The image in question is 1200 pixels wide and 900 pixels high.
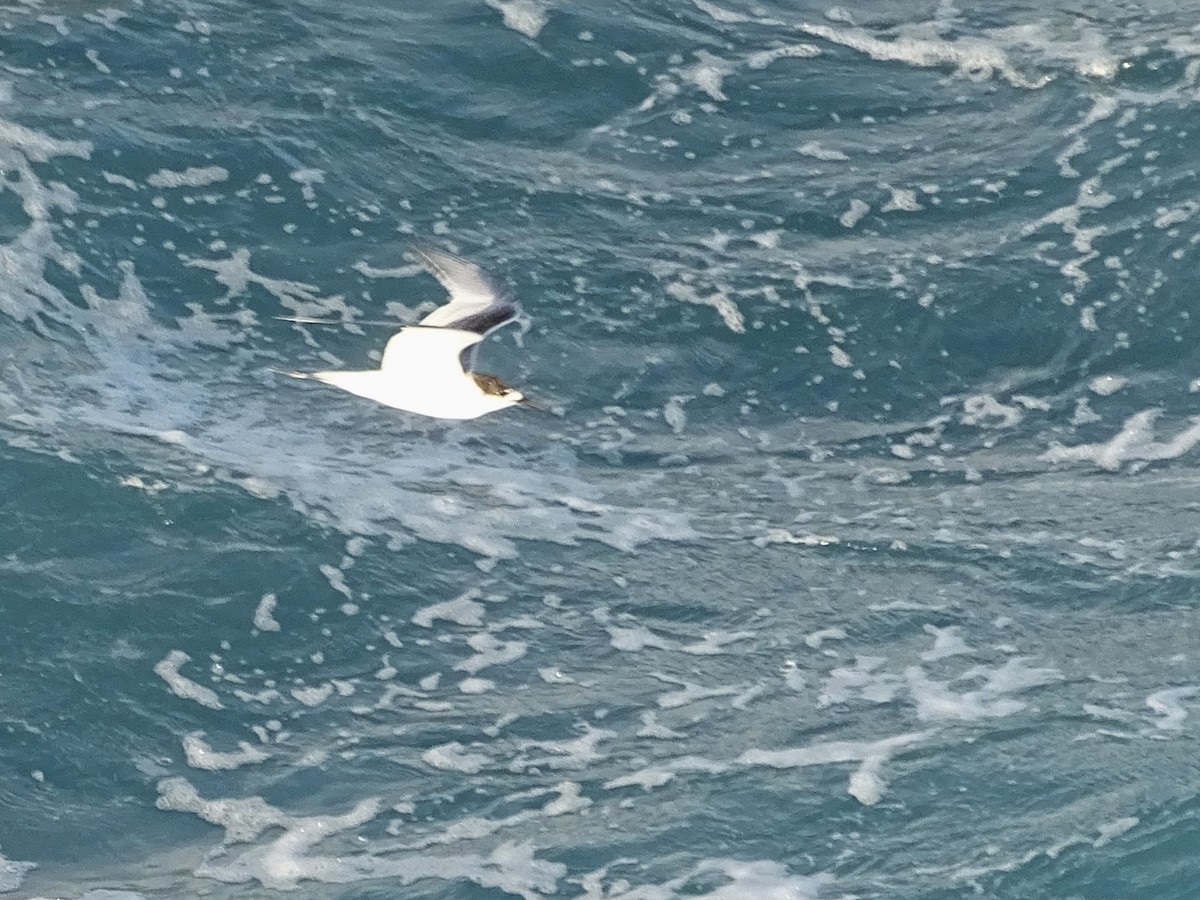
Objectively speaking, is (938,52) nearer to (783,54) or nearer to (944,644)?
(783,54)

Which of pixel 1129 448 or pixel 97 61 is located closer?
pixel 1129 448

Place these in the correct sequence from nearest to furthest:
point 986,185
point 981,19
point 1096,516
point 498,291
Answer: point 498,291 < point 1096,516 < point 986,185 < point 981,19

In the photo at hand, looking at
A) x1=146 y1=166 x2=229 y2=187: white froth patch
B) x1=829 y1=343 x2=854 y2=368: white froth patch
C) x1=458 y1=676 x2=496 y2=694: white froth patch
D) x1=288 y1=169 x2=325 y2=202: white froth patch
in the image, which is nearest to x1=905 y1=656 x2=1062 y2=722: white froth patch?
x1=458 y1=676 x2=496 y2=694: white froth patch

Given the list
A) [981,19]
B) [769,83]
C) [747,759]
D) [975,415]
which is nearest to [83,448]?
[747,759]

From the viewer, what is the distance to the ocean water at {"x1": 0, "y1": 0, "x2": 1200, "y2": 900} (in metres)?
8.42

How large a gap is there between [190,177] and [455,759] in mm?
6137

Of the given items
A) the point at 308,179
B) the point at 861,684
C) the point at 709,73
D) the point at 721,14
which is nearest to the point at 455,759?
the point at 861,684

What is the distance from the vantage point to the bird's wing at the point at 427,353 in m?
8.22

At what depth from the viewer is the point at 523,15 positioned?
14.7 meters

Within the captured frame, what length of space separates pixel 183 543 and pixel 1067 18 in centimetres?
1011

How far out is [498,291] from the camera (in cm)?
867

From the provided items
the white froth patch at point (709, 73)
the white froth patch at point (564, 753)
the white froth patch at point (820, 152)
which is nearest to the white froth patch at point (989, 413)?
the white froth patch at point (820, 152)

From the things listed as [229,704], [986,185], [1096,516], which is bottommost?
[229,704]

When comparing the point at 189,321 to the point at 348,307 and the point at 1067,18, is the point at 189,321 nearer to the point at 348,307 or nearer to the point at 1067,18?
the point at 348,307
